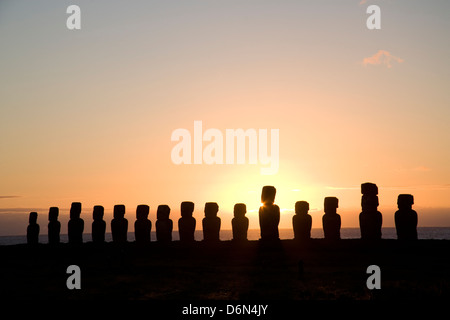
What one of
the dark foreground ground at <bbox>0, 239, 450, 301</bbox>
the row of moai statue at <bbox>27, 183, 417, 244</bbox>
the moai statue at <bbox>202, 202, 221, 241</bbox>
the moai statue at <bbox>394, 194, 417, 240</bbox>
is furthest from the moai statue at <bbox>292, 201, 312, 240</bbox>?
the moai statue at <bbox>394, 194, 417, 240</bbox>

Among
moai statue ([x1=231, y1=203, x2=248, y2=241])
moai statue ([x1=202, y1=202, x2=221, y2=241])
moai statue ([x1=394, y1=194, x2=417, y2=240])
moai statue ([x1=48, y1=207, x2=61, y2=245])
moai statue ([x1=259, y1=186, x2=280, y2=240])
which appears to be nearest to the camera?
moai statue ([x1=394, y1=194, x2=417, y2=240])

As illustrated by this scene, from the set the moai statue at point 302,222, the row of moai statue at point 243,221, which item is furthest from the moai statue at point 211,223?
the moai statue at point 302,222

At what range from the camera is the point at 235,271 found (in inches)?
823

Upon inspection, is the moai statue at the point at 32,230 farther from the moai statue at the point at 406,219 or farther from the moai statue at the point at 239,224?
the moai statue at the point at 406,219

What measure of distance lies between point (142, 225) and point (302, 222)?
31.6ft

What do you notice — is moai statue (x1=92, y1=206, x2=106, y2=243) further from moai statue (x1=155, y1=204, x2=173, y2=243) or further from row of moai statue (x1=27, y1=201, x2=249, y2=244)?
moai statue (x1=155, y1=204, x2=173, y2=243)

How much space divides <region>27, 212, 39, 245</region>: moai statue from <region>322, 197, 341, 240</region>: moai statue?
20064mm

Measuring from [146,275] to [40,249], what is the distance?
1430 centimetres

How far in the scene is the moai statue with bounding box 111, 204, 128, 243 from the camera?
3312 centimetres

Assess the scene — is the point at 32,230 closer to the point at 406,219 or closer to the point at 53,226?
the point at 53,226

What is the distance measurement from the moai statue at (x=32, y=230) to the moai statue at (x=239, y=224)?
1497 cm

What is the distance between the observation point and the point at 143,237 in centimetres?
3206

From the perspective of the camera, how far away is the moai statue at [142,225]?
32.0m
